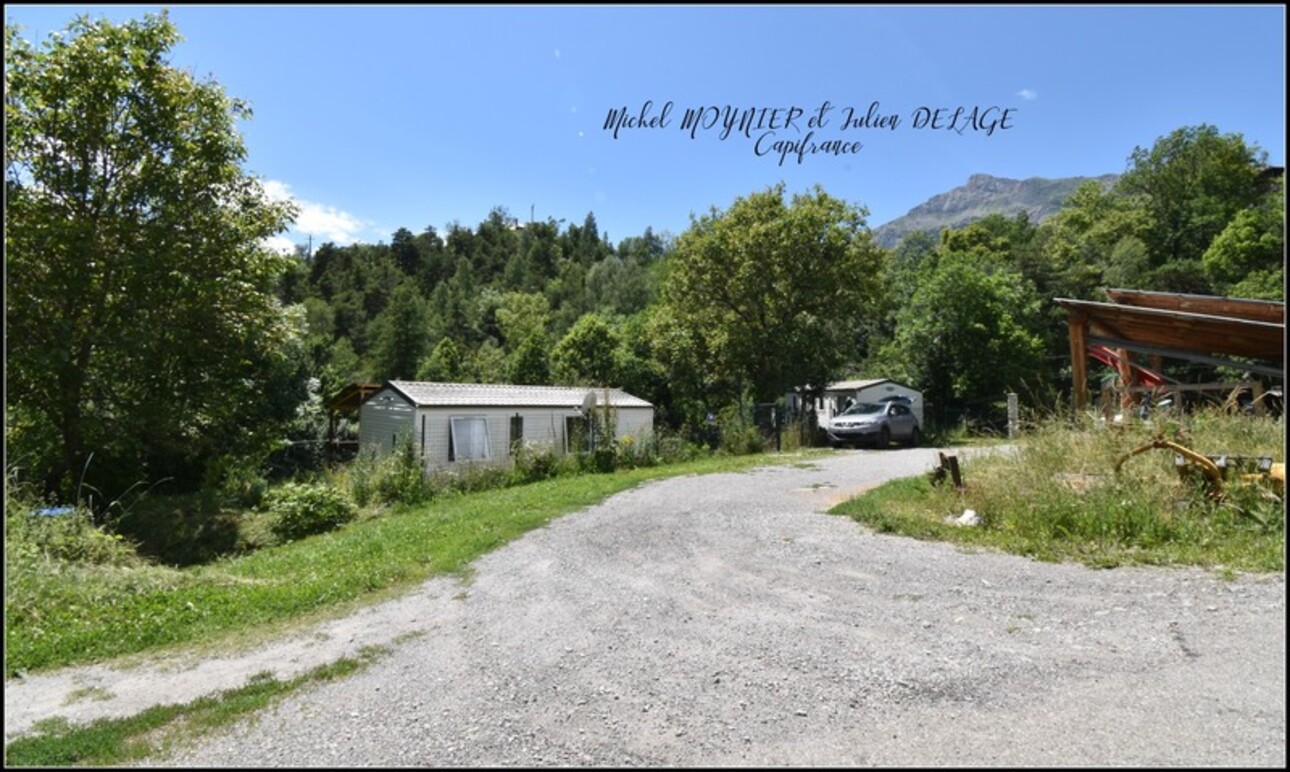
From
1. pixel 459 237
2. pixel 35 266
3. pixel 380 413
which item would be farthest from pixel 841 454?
pixel 459 237

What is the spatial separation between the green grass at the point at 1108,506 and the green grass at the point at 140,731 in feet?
22.3

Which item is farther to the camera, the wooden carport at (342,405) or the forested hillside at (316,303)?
the wooden carport at (342,405)

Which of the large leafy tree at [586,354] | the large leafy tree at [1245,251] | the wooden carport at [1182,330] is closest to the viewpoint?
the wooden carport at [1182,330]

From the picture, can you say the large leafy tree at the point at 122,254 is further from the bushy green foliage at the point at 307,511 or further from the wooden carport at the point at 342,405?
the wooden carport at the point at 342,405

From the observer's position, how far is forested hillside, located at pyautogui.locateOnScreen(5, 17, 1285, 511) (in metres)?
12.3

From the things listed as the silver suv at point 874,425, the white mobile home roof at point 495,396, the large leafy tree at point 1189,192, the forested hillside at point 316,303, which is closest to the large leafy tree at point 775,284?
the forested hillside at point 316,303

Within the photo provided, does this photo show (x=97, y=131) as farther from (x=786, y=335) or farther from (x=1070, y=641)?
(x=786, y=335)

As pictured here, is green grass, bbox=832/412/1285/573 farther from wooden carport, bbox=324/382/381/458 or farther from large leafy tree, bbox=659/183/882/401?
wooden carport, bbox=324/382/381/458

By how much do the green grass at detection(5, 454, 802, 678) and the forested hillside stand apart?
13.8 feet

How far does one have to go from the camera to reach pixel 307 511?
41.3ft

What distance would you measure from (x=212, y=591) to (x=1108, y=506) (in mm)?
9790

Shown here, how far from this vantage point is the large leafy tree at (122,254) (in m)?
11.8

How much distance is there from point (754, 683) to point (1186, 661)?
2.59 metres

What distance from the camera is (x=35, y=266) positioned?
1184cm
